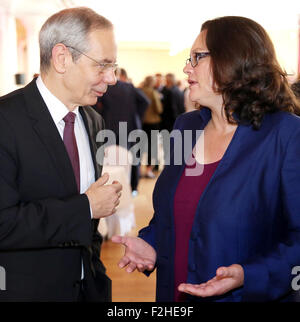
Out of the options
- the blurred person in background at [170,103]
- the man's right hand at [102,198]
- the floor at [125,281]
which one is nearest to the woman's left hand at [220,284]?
the man's right hand at [102,198]

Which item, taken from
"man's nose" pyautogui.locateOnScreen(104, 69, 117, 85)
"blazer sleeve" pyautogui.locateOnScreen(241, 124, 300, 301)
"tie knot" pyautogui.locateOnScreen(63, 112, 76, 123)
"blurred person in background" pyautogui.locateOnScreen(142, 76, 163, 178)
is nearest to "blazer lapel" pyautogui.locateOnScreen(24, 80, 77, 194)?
"tie knot" pyautogui.locateOnScreen(63, 112, 76, 123)

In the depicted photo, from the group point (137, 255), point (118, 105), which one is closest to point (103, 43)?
point (137, 255)

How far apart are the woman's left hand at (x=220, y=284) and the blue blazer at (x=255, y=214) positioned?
0.10ft

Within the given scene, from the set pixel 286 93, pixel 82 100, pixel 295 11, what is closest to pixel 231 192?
pixel 286 93

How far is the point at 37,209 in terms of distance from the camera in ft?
4.54

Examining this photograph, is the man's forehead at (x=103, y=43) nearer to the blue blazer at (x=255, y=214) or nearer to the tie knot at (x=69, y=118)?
the tie knot at (x=69, y=118)

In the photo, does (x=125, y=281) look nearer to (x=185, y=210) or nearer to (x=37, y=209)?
(x=185, y=210)

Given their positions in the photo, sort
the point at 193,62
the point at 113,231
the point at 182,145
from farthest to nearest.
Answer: the point at 113,231 → the point at 182,145 → the point at 193,62

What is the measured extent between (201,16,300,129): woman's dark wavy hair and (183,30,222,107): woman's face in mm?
43

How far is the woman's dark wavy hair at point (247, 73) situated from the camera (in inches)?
57.5

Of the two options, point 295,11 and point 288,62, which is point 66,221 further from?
point 288,62

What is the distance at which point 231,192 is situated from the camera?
1.40 metres
